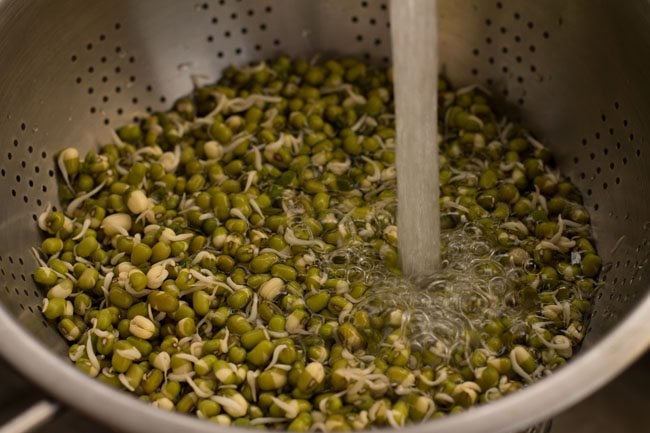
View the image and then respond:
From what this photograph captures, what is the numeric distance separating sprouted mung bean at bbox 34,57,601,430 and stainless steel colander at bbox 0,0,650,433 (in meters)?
0.04

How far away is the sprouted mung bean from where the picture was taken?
1.13 meters

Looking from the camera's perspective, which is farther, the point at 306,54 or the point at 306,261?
the point at 306,54

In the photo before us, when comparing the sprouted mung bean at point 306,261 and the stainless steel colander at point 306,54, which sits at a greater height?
the stainless steel colander at point 306,54

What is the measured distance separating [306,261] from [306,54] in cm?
48

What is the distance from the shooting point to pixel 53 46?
1.32 metres

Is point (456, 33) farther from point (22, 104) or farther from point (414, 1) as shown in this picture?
point (22, 104)

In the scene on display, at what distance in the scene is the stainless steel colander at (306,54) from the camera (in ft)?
3.97

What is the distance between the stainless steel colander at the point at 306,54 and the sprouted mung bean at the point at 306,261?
0.12 ft

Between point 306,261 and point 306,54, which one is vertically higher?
point 306,54

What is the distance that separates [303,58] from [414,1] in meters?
0.54

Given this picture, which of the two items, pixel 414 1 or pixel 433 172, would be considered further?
pixel 433 172

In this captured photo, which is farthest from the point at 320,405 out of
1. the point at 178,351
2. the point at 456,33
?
the point at 456,33

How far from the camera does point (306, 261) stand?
4.12ft

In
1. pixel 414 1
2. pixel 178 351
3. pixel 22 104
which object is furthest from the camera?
pixel 22 104
